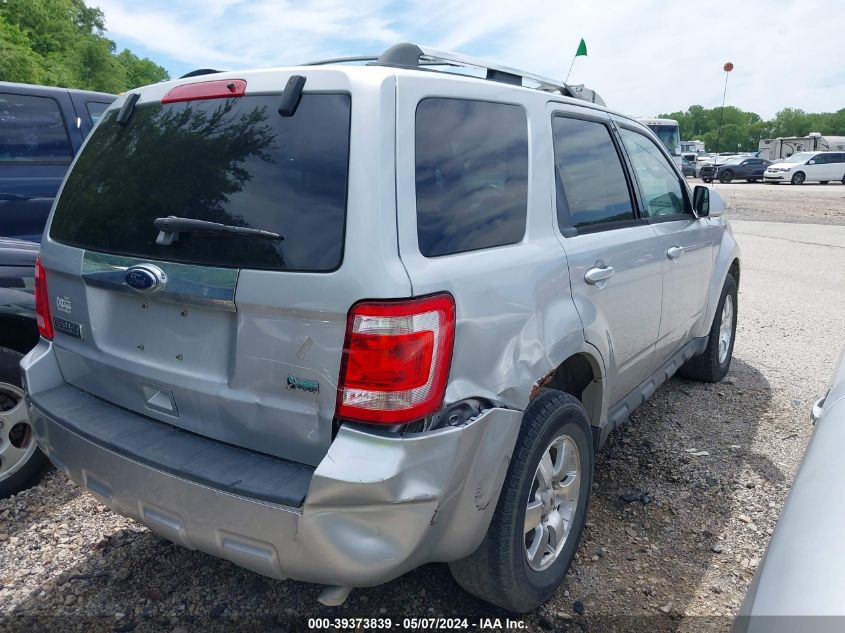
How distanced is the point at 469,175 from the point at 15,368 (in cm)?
244

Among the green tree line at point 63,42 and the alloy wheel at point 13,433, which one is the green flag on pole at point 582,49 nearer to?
the alloy wheel at point 13,433

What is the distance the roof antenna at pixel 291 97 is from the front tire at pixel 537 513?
49.6 inches

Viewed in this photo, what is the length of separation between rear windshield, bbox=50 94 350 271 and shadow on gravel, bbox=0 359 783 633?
137 centimetres

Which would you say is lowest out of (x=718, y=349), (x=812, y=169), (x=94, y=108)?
(x=718, y=349)

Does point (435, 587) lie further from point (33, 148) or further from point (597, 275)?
point (33, 148)

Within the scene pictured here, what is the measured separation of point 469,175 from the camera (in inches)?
84.0

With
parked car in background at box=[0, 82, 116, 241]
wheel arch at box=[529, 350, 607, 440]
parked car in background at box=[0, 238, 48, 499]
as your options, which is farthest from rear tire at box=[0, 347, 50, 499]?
parked car in background at box=[0, 82, 116, 241]

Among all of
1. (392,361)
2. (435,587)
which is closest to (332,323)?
(392,361)

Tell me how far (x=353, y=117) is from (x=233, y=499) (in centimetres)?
114

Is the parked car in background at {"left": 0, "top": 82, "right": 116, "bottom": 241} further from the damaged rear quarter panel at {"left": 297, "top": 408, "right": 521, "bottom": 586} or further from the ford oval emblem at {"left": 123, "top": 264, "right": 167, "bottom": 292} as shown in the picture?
the damaged rear quarter panel at {"left": 297, "top": 408, "right": 521, "bottom": 586}

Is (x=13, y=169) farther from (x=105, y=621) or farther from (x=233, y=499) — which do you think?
(x=233, y=499)

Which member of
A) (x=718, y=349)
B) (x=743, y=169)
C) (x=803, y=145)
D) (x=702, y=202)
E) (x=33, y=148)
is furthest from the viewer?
(x=803, y=145)

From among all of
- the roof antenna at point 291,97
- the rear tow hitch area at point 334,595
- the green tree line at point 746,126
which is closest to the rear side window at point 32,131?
the roof antenna at point 291,97

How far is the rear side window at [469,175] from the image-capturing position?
6.40 feet
